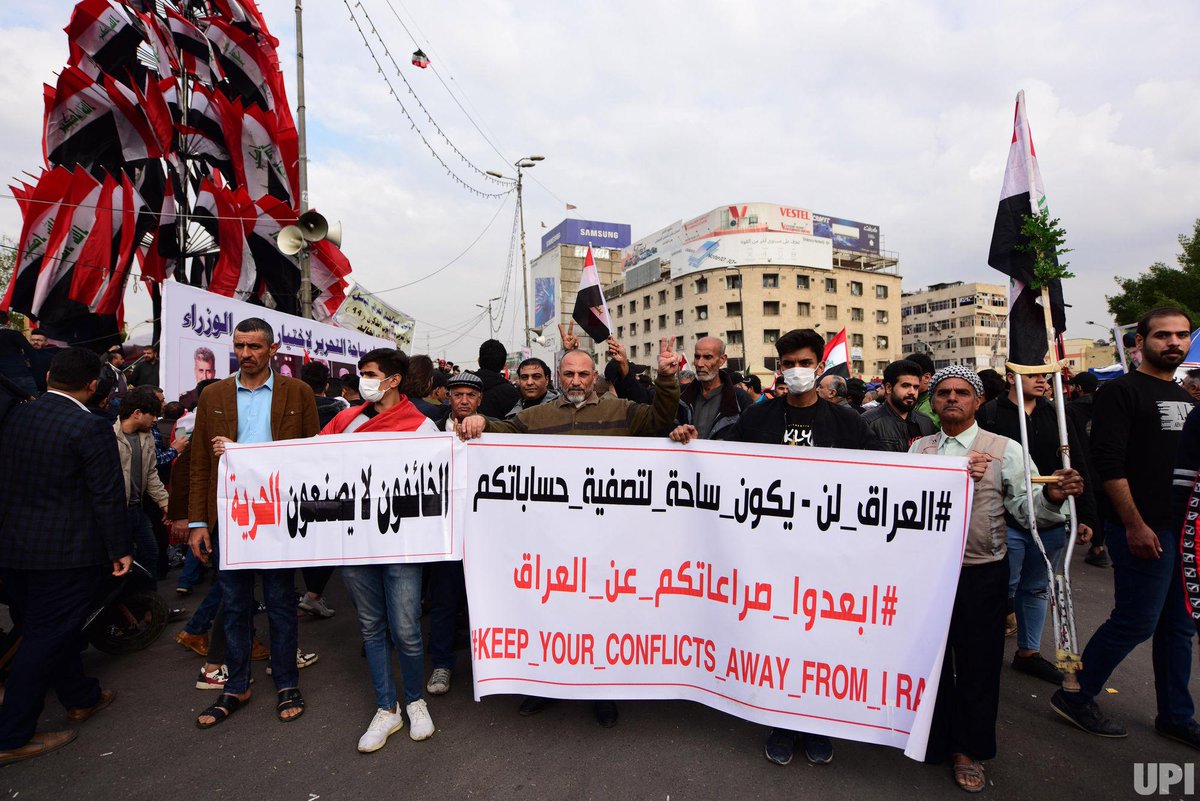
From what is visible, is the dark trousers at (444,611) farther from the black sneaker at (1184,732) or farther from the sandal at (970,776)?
the black sneaker at (1184,732)

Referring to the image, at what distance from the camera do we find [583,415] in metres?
3.36

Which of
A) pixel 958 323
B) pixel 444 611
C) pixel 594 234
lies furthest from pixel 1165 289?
pixel 594 234

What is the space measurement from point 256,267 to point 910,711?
508 inches

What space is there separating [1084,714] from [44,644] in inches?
205

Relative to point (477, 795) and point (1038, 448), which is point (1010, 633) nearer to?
point (1038, 448)

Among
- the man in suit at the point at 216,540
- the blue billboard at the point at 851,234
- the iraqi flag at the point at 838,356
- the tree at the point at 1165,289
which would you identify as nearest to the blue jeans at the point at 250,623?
the man in suit at the point at 216,540

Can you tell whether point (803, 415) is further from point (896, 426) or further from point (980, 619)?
point (896, 426)

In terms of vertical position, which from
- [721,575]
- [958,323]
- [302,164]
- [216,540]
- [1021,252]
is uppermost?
[958,323]

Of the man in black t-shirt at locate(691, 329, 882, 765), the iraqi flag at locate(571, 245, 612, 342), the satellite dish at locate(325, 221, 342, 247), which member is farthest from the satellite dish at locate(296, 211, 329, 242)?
the man in black t-shirt at locate(691, 329, 882, 765)

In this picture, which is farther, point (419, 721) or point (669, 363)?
point (669, 363)

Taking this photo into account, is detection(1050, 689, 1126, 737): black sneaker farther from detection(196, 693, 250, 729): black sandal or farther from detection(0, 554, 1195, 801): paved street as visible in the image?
detection(196, 693, 250, 729): black sandal

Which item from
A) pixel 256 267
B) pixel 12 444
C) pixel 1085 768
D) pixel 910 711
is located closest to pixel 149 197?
pixel 256 267

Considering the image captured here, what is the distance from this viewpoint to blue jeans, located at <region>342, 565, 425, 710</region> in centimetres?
299

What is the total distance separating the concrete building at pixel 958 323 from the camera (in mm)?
71500
